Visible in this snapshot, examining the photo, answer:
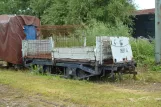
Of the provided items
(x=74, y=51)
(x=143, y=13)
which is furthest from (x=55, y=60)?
(x=143, y=13)

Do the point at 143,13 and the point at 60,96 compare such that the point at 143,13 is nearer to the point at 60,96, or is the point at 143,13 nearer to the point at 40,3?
the point at 40,3

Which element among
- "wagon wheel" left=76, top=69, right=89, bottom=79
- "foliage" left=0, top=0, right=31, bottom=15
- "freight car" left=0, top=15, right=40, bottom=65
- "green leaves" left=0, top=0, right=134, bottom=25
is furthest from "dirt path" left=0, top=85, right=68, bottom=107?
"foliage" left=0, top=0, right=31, bottom=15

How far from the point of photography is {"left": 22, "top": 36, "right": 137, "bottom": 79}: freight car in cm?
1133

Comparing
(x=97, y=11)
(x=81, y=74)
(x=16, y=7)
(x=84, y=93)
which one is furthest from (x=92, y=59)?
(x=16, y=7)

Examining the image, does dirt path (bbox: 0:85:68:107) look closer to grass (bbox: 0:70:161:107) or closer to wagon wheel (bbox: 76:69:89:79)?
grass (bbox: 0:70:161:107)

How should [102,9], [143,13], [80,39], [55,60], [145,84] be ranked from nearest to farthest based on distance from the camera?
[145,84] < [55,60] < [80,39] < [102,9] < [143,13]

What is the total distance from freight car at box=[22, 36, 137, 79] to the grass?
76cm

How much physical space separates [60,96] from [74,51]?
3.74 metres

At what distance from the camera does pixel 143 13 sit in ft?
86.8

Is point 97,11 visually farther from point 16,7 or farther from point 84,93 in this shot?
point 16,7

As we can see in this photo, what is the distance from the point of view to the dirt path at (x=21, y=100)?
26.1ft

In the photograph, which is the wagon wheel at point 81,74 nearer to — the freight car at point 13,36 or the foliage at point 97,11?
the freight car at point 13,36

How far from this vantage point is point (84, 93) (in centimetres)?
921

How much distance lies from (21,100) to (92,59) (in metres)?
3.75
